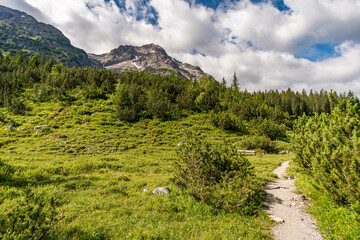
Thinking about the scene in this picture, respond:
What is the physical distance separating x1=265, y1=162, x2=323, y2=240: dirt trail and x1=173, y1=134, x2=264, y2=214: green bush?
772 millimetres

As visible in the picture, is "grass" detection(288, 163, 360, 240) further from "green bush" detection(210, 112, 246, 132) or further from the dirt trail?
"green bush" detection(210, 112, 246, 132)

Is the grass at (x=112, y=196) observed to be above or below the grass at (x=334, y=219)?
below

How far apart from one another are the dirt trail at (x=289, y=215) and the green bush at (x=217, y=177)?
772 mm

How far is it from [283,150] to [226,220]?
3038cm

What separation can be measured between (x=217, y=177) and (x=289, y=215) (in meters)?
3.64

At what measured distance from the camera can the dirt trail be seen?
5.95m

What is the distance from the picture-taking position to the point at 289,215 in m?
7.25

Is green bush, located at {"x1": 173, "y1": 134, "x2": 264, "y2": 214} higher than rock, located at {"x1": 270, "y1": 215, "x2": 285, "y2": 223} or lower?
higher

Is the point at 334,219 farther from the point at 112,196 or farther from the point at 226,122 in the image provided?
the point at 226,122

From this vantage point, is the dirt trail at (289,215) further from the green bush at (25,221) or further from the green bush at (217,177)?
the green bush at (25,221)

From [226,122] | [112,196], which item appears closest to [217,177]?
[112,196]

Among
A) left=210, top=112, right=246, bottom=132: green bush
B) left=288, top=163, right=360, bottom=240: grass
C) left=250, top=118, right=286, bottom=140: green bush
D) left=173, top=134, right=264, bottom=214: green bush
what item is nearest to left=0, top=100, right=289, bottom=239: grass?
left=173, top=134, right=264, bottom=214: green bush

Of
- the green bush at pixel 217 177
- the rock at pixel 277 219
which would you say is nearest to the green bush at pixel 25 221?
the green bush at pixel 217 177

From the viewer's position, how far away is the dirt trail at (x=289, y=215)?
5.95 m
